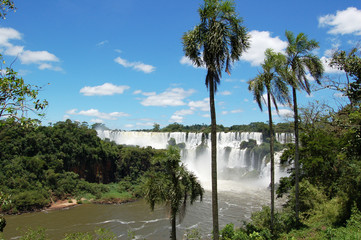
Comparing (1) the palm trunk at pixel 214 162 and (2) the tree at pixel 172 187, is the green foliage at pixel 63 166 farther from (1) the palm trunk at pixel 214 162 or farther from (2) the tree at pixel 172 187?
(1) the palm trunk at pixel 214 162

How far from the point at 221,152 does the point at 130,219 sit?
2755 centimetres

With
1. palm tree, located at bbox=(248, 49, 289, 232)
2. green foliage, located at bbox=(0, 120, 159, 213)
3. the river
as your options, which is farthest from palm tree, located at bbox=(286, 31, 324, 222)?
green foliage, located at bbox=(0, 120, 159, 213)

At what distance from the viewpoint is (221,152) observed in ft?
163

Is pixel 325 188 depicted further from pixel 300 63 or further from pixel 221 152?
pixel 221 152

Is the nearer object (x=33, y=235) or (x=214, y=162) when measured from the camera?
(x=214, y=162)

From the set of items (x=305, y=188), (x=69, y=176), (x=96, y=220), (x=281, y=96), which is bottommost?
(x=96, y=220)

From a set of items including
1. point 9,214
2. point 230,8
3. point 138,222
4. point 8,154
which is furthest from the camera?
point 8,154

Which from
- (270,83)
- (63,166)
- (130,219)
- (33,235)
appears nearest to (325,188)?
(270,83)

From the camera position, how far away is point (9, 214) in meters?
26.4

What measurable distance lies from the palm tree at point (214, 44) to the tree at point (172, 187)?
230 cm

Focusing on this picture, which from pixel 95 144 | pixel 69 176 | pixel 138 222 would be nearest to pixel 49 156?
pixel 69 176

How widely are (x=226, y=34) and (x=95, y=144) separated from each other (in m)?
38.9

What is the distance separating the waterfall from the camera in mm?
43781

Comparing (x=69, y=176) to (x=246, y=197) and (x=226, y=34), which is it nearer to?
(x=246, y=197)
